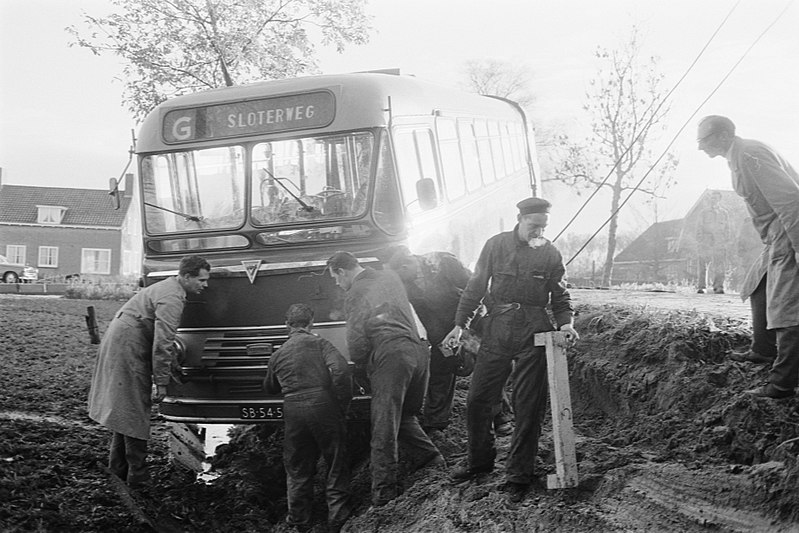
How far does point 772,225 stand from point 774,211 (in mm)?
120

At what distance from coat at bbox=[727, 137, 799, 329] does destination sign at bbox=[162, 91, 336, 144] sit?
3.90 m

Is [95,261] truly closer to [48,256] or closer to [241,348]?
[48,256]

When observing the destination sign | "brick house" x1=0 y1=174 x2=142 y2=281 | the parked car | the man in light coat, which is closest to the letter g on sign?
the destination sign

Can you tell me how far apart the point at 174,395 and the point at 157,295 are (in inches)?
47.0

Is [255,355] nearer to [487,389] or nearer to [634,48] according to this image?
[487,389]

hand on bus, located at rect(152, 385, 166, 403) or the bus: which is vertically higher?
the bus

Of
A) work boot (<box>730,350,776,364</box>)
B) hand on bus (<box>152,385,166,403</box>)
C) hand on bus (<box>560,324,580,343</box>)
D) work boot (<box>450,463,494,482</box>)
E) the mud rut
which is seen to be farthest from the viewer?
hand on bus (<box>152,385,166,403</box>)

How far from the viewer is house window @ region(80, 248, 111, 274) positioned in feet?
182

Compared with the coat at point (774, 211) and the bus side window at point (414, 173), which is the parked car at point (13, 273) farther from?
the coat at point (774, 211)

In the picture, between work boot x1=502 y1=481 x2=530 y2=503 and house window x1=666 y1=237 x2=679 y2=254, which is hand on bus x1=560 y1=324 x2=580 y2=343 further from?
house window x1=666 y1=237 x2=679 y2=254

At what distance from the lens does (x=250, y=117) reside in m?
8.55

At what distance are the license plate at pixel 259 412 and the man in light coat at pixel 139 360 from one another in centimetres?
79

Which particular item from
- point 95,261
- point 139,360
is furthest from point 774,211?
point 95,261

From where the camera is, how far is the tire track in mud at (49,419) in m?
10.5
